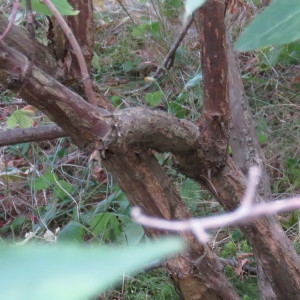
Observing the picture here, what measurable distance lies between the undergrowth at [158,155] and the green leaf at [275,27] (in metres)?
0.91

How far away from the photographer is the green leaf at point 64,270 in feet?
0.46

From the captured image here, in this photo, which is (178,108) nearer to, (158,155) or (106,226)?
(158,155)

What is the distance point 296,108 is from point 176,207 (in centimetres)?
103

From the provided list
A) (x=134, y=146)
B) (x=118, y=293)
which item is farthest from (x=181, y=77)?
(x=134, y=146)

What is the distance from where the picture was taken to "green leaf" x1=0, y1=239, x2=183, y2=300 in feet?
0.46

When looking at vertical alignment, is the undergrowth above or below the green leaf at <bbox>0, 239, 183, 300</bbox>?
below

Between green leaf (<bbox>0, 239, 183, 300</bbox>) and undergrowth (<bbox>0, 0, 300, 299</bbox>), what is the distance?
100 centimetres

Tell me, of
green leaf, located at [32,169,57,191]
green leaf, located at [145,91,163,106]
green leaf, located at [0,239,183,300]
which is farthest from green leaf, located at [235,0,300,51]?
green leaf, located at [145,91,163,106]

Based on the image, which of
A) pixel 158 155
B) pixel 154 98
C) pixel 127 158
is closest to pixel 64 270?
pixel 127 158

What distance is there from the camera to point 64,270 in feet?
0.47

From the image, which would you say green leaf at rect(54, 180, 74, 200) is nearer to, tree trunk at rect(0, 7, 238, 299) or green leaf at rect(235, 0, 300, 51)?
tree trunk at rect(0, 7, 238, 299)

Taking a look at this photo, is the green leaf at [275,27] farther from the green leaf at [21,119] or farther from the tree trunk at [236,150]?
the green leaf at [21,119]

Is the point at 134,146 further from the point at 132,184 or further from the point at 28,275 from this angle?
the point at 28,275

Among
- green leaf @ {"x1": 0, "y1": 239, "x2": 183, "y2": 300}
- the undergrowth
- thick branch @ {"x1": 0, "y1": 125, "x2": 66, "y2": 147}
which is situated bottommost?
the undergrowth
